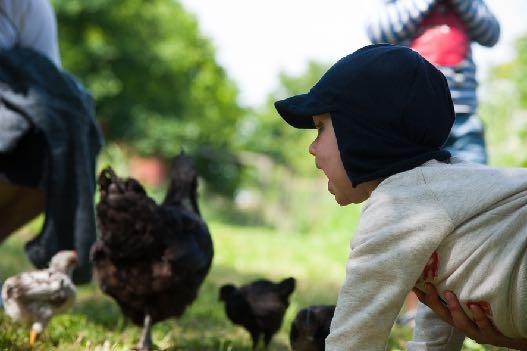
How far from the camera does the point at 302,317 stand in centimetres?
313

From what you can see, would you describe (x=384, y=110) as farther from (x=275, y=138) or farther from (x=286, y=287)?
(x=275, y=138)

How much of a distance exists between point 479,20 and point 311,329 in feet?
6.79

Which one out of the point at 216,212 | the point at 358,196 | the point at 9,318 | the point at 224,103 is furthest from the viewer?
the point at 224,103

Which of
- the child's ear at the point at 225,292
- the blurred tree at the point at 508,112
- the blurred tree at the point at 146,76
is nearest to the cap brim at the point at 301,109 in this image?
the child's ear at the point at 225,292

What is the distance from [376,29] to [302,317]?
176 cm

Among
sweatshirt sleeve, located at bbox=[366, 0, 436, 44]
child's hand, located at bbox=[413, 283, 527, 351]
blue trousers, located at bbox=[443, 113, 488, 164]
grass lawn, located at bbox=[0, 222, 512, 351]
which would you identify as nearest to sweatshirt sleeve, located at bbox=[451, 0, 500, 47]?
sweatshirt sleeve, located at bbox=[366, 0, 436, 44]

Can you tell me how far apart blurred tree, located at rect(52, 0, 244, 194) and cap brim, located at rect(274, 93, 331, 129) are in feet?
64.5

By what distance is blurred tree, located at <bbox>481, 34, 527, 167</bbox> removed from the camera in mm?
8203

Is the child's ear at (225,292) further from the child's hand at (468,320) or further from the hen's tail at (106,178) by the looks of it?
the child's hand at (468,320)

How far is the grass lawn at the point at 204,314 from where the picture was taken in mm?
3377

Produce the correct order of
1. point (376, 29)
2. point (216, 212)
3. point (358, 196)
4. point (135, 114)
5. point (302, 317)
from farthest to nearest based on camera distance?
point (135, 114), point (216, 212), point (376, 29), point (302, 317), point (358, 196)

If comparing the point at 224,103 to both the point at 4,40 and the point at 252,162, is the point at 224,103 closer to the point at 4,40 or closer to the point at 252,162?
the point at 252,162

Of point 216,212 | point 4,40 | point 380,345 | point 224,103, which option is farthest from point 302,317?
point 224,103

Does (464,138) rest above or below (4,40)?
below
